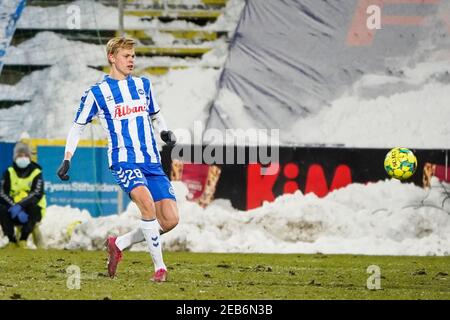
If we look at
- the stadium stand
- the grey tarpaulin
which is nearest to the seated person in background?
the stadium stand

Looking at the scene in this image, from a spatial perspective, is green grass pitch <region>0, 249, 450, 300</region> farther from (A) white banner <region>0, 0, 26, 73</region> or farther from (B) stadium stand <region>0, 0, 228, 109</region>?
(A) white banner <region>0, 0, 26, 73</region>

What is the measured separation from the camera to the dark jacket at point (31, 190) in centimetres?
1546

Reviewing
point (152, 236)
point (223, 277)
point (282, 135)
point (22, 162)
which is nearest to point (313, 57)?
point (282, 135)

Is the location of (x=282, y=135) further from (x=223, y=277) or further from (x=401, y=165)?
(x=223, y=277)

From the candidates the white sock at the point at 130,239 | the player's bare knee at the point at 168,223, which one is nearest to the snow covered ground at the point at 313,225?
the white sock at the point at 130,239

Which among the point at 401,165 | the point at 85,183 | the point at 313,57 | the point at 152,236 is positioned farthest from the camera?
the point at 313,57

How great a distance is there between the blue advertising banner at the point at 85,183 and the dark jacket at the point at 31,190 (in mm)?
1005

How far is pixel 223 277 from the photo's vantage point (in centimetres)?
1084

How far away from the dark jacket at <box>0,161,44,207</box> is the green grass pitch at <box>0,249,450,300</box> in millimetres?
1048

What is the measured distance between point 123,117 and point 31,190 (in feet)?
19.2

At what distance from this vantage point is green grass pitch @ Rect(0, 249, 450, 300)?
908 cm

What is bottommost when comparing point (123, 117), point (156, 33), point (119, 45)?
point (123, 117)
